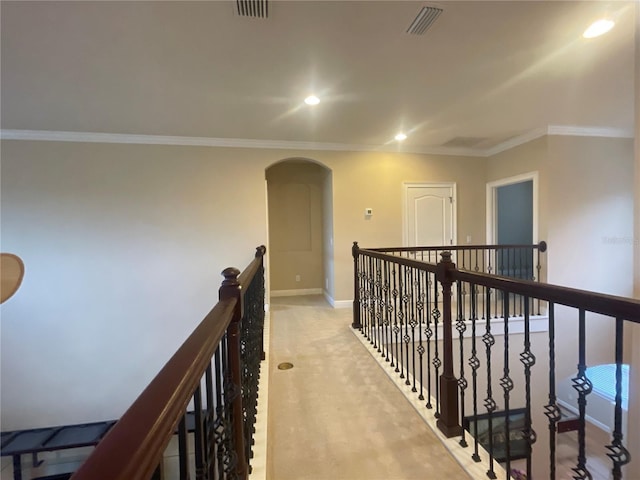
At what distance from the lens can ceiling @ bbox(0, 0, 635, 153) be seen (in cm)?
202

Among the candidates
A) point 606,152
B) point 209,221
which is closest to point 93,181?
point 209,221

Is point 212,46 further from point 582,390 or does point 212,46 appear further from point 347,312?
point 347,312

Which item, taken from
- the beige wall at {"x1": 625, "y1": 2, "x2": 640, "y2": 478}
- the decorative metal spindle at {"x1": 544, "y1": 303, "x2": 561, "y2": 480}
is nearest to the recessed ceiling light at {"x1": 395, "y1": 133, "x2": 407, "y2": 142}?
the beige wall at {"x1": 625, "y1": 2, "x2": 640, "y2": 478}

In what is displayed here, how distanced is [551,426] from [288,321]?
3412mm

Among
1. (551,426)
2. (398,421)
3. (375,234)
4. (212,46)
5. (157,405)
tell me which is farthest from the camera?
(375,234)

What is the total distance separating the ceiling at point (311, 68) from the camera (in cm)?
202

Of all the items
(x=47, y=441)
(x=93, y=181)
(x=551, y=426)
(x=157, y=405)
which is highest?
(x=93, y=181)

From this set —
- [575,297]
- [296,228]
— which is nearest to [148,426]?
[575,297]

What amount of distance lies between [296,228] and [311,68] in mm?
3803

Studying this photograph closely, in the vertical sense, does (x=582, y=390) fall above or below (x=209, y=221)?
below

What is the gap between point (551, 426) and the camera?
1.17 meters

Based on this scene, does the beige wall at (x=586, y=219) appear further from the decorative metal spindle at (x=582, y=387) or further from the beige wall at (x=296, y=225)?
the decorative metal spindle at (x=582, y=387)

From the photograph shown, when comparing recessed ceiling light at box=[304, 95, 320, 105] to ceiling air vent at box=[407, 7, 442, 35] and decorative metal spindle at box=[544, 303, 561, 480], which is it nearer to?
ceiling air vent at box=[407, 7, 442, 35]

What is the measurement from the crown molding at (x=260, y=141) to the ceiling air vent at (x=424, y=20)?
8.68 ft
